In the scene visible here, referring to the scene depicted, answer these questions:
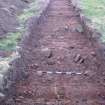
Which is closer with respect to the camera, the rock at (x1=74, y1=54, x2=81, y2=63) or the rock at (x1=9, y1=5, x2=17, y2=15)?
the rock at (x1=74, y1=54, x2=81, y2=63)

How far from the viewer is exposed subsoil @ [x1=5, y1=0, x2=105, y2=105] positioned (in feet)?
21.7

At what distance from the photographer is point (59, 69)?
8.20 meters

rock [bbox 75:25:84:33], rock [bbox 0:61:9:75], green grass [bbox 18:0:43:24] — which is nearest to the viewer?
rock [bbox 0:61:9:75]

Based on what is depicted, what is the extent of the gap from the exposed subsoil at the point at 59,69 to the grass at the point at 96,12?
0.48 m

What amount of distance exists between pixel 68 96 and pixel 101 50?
179cm

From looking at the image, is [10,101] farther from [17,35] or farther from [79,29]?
[79,29]

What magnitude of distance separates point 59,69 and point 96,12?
5.18 m

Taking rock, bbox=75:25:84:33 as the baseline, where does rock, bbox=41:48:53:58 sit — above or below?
above

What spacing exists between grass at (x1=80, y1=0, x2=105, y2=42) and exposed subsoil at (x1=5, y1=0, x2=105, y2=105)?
1.59 feet

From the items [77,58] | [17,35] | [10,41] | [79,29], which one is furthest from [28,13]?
[77,58]

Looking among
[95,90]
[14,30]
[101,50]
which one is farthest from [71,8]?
[95,90]

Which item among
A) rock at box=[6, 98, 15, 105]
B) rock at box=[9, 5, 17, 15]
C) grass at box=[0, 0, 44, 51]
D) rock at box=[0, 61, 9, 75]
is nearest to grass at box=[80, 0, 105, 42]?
grass at box=[0, 0, 44, 51]

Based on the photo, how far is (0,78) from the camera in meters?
5.98

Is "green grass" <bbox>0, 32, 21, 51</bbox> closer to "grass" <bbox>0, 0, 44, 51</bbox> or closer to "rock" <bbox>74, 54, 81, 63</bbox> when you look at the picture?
"grass" <bbox>0, 0, 44, 51</bbox>
